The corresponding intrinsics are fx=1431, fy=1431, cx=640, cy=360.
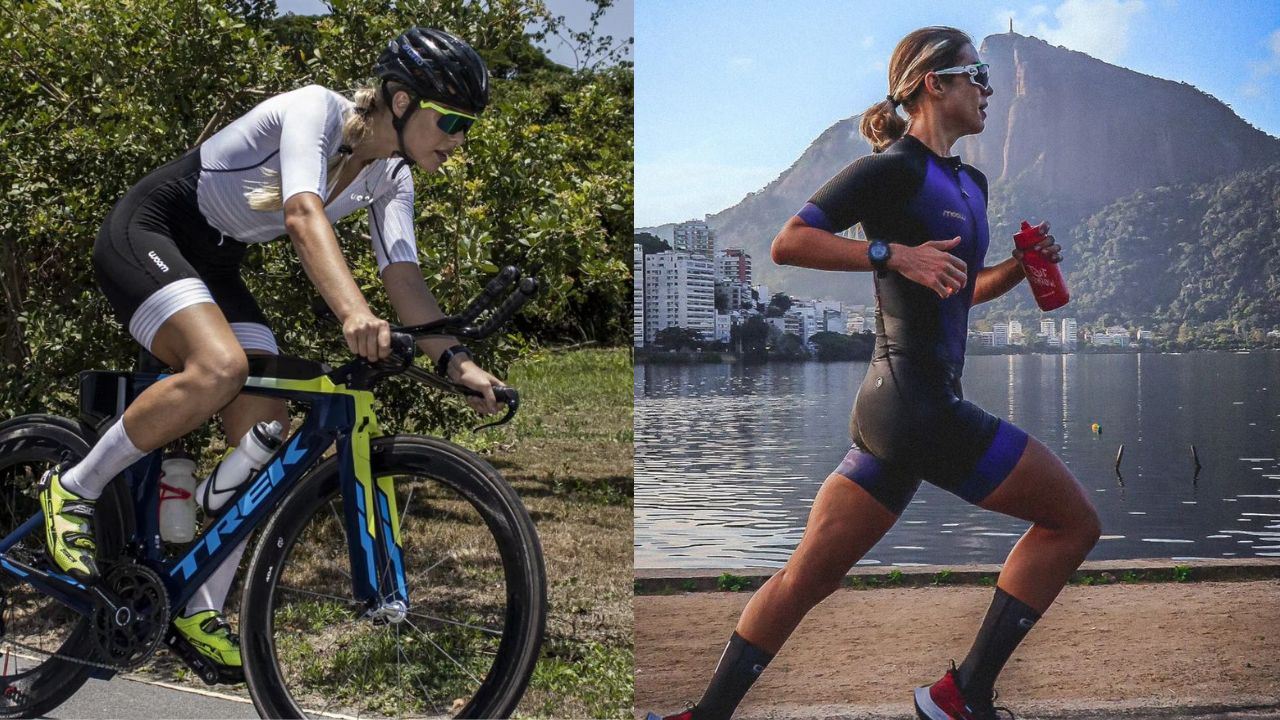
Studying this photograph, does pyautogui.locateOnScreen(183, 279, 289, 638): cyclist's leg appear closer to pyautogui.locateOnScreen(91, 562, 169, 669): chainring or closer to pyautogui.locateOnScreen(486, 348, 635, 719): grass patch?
pyautogui.locateOnScreen(91, 562, 169, 669): chainring

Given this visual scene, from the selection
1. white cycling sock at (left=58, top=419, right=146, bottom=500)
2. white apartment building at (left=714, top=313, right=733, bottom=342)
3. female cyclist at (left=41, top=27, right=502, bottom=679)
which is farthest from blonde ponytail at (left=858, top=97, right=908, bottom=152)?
white cycling sock at (left=58, top=419, right=146, bottom=500)

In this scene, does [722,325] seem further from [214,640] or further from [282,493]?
[214,640]

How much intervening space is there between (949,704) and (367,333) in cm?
207

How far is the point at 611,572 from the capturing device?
6953 mm

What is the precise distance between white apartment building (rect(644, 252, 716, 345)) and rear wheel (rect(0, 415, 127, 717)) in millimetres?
1652

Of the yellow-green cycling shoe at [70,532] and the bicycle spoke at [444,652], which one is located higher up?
the yellow-green cycling shoe at [70,532]

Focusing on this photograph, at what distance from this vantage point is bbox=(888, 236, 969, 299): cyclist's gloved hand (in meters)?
4.14

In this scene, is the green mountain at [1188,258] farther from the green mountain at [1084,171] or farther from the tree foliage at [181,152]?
the tree foliage at [181,152]

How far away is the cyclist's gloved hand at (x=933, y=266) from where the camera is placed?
4.14m

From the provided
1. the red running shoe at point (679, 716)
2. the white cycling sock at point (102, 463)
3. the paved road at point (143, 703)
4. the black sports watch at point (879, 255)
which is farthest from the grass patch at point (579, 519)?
the black sports watch at point (879, 255)

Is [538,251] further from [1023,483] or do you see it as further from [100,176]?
[1023,483]

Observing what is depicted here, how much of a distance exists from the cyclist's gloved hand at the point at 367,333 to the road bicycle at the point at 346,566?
8cm

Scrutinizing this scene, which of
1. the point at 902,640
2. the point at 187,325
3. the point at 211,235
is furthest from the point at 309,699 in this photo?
the point at 902,640

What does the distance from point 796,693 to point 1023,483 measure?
0.90 metres
